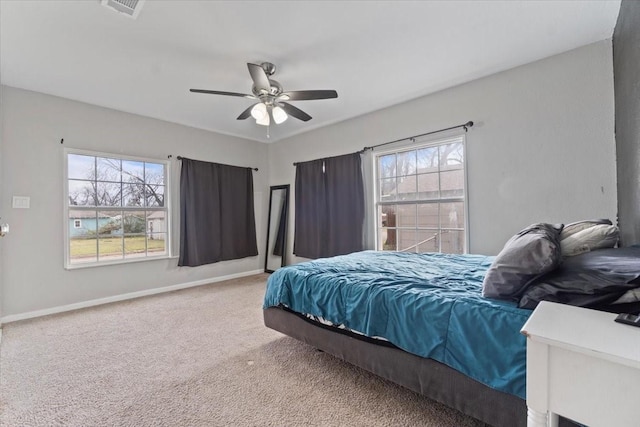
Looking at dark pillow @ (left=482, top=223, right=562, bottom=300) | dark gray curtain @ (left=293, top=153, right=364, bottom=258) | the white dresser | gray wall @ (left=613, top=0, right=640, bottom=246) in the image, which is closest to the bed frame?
dark pillow @ (left=482, top=223, right=562, bottom=300)

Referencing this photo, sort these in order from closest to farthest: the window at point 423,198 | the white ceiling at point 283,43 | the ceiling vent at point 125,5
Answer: the ceiling vent at point 125,5, the white ceiling at point 283,43, the window at point 423,198

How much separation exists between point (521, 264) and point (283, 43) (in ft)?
7.99

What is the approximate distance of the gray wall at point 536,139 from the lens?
2.48 meters

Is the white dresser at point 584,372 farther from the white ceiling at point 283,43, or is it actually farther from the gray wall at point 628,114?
the white ceiling at point 283,43

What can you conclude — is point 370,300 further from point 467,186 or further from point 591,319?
point 467,186

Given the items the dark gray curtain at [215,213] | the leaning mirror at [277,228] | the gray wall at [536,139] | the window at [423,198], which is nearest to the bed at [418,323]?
the gray wall at [536,139]

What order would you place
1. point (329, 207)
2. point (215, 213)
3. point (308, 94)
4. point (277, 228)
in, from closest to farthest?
point (308, 94) → point (329, 207) → point (215, 213) → point (277, 228)

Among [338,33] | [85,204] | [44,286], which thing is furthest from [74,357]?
[338,33]

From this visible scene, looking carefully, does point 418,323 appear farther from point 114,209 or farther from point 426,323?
point 114,209

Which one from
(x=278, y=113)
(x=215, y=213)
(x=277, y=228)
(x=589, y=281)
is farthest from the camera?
(x=277, y=228)

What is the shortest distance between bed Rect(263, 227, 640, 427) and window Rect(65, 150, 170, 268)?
273 cm

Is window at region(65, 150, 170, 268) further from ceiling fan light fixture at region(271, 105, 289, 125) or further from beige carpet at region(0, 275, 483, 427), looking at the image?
ceiling fan light fixture at region(271, 105, 289, 125)

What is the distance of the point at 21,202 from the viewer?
3.15 meters

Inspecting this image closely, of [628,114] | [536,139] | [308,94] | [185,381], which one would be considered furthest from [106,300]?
[628,114]
